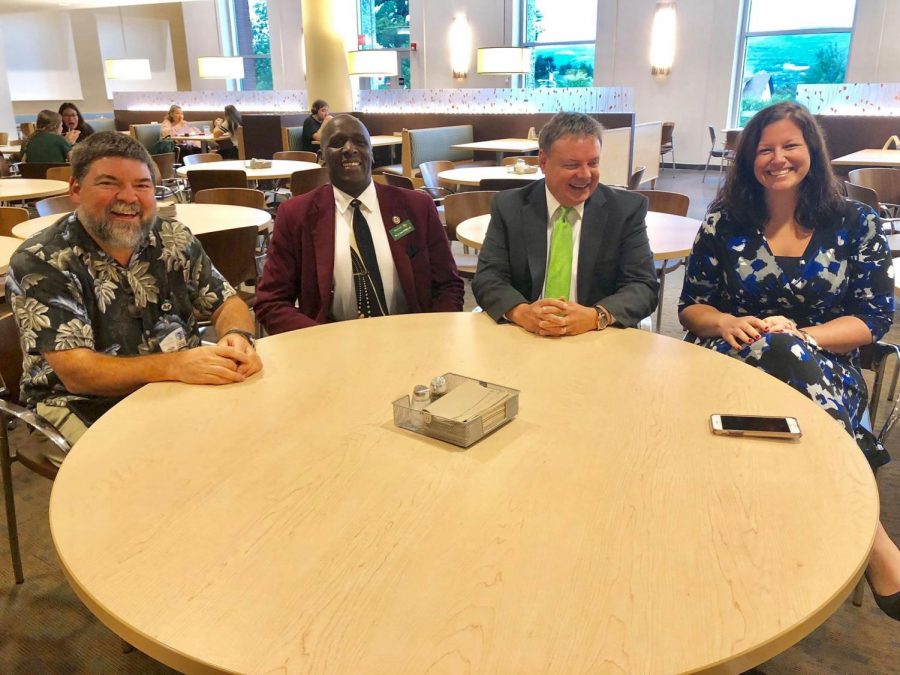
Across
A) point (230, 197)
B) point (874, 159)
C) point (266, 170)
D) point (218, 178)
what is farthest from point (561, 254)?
point (874, 159)

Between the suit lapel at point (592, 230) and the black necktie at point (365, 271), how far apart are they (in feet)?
2.20

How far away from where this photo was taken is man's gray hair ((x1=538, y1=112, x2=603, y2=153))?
2.21m

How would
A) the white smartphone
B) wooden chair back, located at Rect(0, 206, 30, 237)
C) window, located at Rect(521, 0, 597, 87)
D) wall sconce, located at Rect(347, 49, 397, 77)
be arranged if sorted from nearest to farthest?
the white smartphone, wooden chair back, located at Rect(0, 206, 30, 237), wall sconce, located at Rect(347, 49, 397, 77), window, located at Rect(521, 0, 597, 87)

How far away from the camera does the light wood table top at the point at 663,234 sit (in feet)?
9.43

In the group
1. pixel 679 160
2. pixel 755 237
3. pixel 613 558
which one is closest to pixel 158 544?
pixel 613 558

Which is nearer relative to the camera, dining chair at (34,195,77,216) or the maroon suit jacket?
the maroon suit jacket

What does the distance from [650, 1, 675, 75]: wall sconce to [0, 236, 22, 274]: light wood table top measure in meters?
11.0

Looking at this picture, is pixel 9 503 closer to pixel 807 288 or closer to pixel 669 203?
pixel 807 288

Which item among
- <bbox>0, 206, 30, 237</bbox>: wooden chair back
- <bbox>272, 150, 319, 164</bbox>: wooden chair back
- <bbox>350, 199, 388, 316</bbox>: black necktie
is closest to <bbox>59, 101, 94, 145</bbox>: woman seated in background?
<bbox>272, 150, 319, 164</bbox>: wooden chair back

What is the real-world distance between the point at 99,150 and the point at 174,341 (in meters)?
0.53

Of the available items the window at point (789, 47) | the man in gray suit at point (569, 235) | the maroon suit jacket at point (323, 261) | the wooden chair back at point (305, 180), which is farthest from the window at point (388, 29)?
the man in gray suit at point (569, 235)

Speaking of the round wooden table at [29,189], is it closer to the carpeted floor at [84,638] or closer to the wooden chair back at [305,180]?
the wooden chair back at [305,180]

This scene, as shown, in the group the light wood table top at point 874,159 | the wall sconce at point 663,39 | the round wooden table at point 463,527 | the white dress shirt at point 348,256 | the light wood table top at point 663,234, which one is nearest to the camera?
the round wooden table at point 463,527

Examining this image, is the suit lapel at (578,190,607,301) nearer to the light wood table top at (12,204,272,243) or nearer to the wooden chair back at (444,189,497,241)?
the light wood table top at (12,204,272,243)
